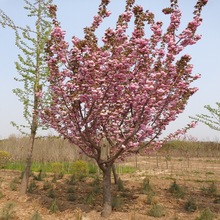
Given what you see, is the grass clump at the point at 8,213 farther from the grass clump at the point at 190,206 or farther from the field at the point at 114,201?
the grass clump at the point at 190,206

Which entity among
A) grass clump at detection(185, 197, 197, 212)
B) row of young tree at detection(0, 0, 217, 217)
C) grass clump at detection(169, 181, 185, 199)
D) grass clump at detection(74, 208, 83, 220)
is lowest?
grass clump at detection(74, 208, 83, 220)

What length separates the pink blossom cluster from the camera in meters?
6.93

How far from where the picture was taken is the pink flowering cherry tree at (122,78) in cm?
693

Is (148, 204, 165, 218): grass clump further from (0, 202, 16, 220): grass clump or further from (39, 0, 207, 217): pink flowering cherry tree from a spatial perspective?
(0, 202, 16, 220): grass clump

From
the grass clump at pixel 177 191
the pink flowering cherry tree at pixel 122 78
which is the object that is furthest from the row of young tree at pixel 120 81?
the grass clump at pixel 177 191

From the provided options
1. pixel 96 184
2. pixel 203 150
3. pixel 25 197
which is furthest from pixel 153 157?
pixel 25 197

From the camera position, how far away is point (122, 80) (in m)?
7.17

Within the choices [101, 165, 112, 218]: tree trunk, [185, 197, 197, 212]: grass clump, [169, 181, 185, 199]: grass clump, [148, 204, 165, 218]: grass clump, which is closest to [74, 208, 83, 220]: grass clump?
[101, 165, 112, 218]: tree trunk

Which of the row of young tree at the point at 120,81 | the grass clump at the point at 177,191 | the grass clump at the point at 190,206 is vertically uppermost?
the row of young tree at the point at 120,81

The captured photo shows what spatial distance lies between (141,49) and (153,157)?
3382 centimetres

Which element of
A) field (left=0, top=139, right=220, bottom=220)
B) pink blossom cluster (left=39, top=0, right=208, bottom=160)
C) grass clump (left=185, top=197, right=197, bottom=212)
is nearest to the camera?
pink blossom cluster (left=39, top=0, right=208, bottom=160)

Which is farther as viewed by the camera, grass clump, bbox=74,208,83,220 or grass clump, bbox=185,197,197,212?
grass clump, bbox=185,197,197,212

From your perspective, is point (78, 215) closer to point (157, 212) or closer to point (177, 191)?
point (157, 212)

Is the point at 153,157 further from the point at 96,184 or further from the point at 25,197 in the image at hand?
the point at 25,197
